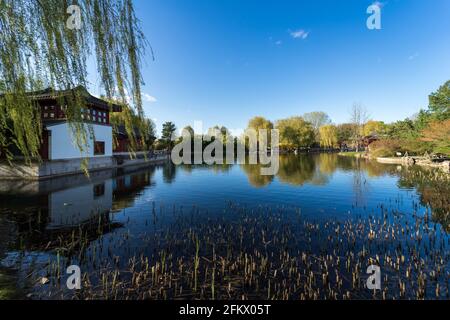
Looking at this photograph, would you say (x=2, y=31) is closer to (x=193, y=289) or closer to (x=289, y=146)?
(x=193, y=289)

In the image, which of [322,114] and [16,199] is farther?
[322,114]

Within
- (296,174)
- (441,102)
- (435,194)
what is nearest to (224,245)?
(435,194)

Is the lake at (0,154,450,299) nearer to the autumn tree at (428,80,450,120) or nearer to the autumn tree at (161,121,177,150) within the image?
the autumn tree at (428,80,450,120)

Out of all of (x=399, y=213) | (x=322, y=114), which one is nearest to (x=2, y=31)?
(x=399, y=213)

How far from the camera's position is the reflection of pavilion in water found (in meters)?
7.74

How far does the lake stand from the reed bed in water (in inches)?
1.2

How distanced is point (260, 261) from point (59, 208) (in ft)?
32.7

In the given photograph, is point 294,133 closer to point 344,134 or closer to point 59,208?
point 344,134

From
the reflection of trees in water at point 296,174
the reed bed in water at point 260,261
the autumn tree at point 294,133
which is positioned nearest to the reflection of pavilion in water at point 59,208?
the reed bed in water at point 260,261

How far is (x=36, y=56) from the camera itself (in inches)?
166

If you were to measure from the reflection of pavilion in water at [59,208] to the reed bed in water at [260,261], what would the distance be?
798mm

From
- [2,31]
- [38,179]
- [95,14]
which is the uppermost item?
[95,14]

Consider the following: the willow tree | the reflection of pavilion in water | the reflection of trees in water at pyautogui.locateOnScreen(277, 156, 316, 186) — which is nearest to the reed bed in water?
the reflection of pavilion in water

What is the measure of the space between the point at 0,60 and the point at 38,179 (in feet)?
56.8
